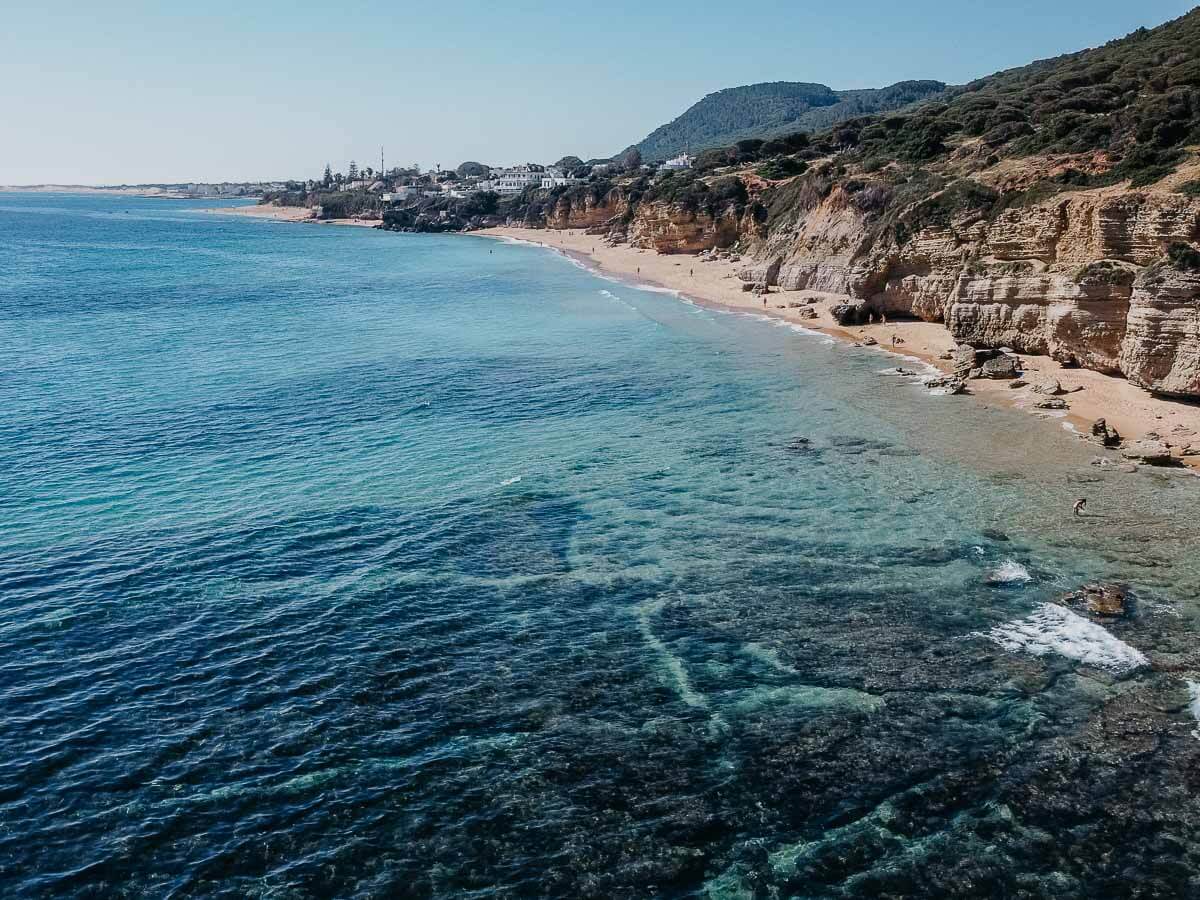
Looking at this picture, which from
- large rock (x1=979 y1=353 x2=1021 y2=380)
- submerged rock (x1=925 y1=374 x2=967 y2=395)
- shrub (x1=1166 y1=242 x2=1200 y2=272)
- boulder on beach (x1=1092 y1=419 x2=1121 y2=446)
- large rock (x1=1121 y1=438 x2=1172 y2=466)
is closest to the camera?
large rock (x1=1121 y1=438 x2=1172 y2=466)

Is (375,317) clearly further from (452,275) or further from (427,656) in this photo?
(427,656)

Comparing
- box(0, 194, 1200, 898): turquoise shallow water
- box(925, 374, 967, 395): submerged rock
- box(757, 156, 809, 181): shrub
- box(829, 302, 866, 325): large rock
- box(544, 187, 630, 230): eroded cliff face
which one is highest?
box(757, 156, 809, 181): shrub

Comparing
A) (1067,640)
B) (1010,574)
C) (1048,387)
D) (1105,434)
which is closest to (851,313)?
(1048,387)

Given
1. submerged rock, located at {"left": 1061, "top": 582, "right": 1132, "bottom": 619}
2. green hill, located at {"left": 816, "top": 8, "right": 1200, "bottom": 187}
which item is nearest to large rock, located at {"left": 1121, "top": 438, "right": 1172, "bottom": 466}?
submerged rock, located at {"left": 1061, "top": 582, "right": 1132, "bottom": 619}

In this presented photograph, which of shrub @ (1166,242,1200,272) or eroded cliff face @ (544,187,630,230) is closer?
shrub @ (1166,242,1200,272)

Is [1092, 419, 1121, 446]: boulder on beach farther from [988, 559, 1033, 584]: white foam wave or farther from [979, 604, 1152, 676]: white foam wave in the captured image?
[979, 604, 1152, 676]: white foam wave

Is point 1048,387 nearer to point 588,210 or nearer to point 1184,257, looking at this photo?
point 1184,257
